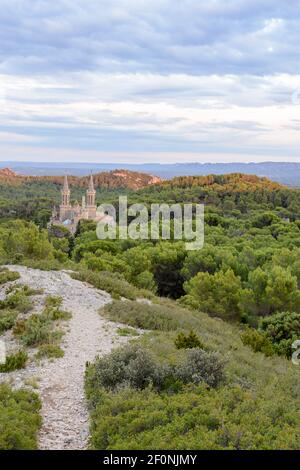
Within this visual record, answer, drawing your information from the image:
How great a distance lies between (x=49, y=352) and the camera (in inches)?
455

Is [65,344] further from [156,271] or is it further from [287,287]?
[156,271]

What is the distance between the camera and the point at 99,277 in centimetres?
2036

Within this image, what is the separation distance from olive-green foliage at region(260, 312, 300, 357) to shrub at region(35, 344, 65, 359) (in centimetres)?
853

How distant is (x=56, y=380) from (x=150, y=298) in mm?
10688

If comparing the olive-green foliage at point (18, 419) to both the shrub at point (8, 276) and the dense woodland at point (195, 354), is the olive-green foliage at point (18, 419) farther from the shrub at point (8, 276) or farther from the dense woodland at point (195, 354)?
the shrub at point (8, 276)

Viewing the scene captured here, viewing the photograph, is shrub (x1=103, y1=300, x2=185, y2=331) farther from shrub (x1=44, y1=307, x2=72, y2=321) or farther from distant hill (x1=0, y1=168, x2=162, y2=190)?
distant hill (x1=0, y1=168, x2=162, y2=190)

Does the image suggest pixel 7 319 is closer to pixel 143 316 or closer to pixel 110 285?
pixel 143 316

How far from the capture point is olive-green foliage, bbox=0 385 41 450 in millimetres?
6875

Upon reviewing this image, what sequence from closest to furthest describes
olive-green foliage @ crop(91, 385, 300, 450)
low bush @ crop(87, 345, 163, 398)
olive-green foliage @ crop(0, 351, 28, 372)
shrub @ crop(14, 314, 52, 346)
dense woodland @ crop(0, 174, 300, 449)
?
olive-green foliage @ crop(91, 385, 300, 450) → dense woodland @ crop(0, 174, 300, 449) → low bush @ crop(87, 345, 163, 398) → olive-green foliage @ crop(0, 351, 28, 372) → shrub @ crop(14, 314, 52, 346)

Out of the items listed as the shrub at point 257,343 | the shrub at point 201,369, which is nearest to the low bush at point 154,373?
the shrub at point 201,369

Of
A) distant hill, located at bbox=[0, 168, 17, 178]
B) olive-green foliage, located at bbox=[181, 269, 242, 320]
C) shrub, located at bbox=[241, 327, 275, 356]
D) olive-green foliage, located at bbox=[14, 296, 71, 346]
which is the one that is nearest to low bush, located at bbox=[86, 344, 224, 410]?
olive-green foliage, located at bbox=[14, 296, 71, 346]

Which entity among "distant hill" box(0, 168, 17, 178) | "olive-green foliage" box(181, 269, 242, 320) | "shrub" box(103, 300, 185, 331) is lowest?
"olive-green foliage" box(181, 269, 242, 320)

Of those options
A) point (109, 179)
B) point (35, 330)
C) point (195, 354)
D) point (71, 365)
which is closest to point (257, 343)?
point (195, 354)
